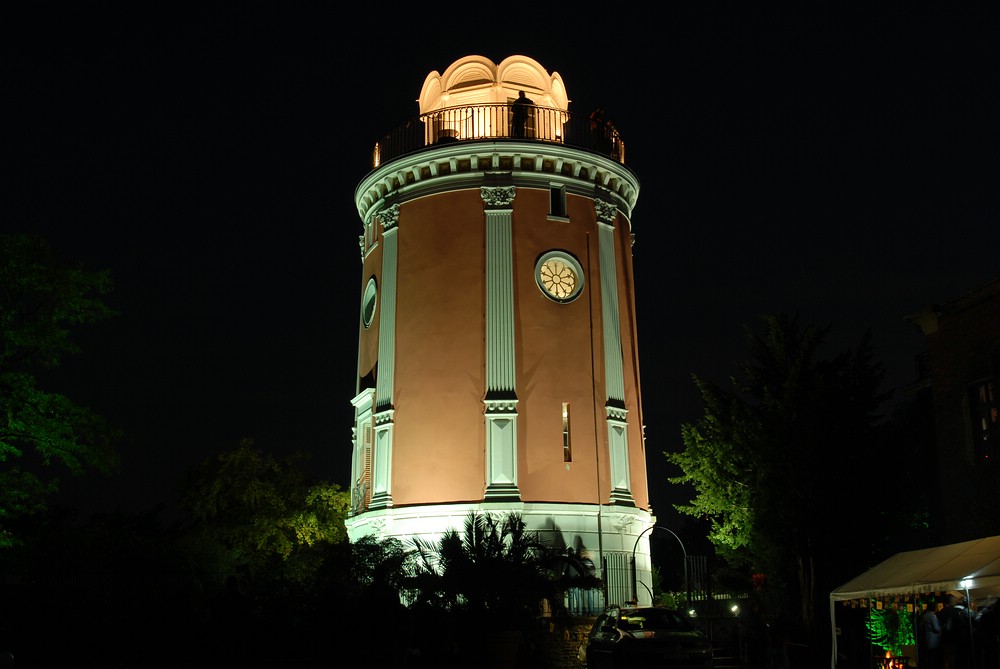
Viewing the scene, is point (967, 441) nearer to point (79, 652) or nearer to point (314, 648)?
point (314, 648)

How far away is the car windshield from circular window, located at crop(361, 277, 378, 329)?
52.5ft

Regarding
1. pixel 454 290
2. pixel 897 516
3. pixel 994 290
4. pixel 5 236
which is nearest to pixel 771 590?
pixel 897 516

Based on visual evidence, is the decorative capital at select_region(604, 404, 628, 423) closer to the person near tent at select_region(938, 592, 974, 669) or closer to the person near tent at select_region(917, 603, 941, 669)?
the person near tent at select_region(917, 603, 941, 669)

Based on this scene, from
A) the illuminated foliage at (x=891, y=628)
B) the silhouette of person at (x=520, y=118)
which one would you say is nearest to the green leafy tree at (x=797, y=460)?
the illuminated foliage at (x=891, y=628)

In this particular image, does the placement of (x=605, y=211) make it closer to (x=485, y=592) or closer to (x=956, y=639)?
(x=485, y=592)

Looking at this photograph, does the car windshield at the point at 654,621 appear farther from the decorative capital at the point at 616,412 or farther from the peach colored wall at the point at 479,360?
the decorative capital at the point at 616,412

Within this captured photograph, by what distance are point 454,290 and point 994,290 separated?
1403 cm

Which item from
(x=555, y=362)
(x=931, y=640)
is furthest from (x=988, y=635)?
(x=555, y=362)

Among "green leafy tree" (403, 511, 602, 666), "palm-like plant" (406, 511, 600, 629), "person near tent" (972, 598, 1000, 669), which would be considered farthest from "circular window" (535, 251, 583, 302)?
"person near tent" (972, 598, 1000, 669)

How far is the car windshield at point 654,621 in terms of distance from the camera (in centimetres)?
1867

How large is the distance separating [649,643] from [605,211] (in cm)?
1636

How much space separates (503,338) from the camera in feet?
95.6

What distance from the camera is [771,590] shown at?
90.2 feet

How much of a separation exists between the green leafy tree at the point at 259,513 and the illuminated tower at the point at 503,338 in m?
5.25
